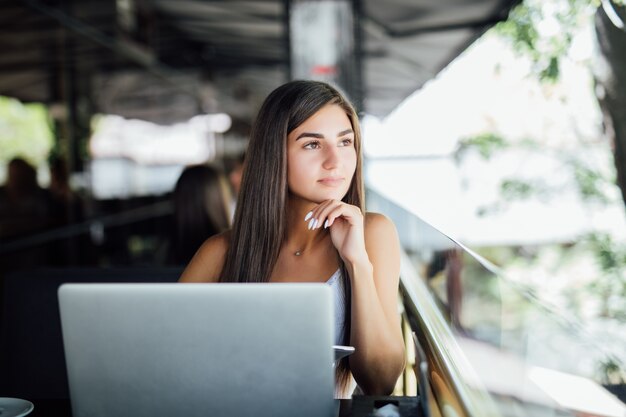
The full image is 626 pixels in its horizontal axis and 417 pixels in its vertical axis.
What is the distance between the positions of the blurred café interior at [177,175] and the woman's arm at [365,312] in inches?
2.5

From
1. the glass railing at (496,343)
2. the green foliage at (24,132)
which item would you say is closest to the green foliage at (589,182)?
the glass railing at (496,343)

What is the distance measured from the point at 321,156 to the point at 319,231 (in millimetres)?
249

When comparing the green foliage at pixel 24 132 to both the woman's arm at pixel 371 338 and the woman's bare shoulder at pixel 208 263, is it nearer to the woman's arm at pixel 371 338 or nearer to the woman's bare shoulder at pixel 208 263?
the woman's bare shoulder at pixel 208 263

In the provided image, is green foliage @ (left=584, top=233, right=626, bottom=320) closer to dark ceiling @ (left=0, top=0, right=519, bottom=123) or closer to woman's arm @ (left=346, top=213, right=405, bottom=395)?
dark ceiling @ (left=0, top=0, right=519, bottom=123)

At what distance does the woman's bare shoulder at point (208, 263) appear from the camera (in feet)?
5.66

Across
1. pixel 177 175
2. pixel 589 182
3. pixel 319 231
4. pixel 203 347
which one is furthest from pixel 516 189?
pixel 203 347

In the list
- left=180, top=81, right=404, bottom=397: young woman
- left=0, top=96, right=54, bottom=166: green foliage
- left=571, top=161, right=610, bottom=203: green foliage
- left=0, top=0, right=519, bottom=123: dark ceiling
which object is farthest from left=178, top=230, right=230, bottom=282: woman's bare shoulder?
left=571, top=161, right=610, bottom=203: green foliage

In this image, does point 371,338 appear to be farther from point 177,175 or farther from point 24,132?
point 24,132

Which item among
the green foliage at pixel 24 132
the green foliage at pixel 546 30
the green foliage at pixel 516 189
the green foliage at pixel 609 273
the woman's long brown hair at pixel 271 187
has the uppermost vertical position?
the green foliage at pixel 546 30

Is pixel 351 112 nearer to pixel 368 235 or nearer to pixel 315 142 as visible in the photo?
pixel 315 142

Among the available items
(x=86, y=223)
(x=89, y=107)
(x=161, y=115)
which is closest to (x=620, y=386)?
(x=86, y=223)

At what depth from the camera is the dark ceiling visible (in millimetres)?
4828

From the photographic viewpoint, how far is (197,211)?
299 cm

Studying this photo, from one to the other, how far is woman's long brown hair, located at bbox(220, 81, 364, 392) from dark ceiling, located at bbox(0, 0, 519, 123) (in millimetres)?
1750
